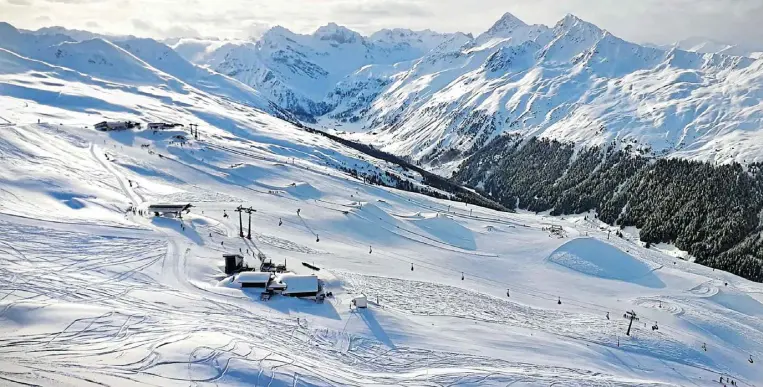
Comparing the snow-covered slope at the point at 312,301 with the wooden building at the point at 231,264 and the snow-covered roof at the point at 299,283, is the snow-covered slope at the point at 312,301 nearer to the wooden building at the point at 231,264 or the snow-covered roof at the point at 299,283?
the wooden building at the point at 231,264

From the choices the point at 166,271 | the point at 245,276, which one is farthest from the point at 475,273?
the point at 166,271

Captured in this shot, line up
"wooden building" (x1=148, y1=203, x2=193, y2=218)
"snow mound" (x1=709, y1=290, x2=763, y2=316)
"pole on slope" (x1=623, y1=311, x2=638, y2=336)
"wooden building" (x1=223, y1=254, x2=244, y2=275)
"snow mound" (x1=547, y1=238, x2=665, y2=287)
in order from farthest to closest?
"snow mound" (x1=547, y1=238, x2=665, y2=287) → "snow mound" (x1=709, y1=290, x2=763, y2=316) → "wooden building" (x1=148, y1=203, x2=193, y2=218) → "pole on slope" (x1=623, y1=311, x2=638, y2=336) → "wooden building" (x1=223, y1=254, x2=244, y2=275)

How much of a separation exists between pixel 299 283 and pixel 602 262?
5080 centimetres

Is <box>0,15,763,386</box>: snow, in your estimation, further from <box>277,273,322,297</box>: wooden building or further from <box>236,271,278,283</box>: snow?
<box>236,271,278,283</box>: snow

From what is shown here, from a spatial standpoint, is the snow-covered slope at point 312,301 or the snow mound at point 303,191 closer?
the snow-covered slope at point 312,301

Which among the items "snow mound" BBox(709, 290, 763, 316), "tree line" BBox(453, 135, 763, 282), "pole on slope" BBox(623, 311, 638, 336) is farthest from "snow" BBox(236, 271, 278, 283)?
"tree line" BBox(453, 135, 763, 282)

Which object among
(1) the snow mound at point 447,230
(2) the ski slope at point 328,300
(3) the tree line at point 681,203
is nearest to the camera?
(2) the ski slope at point 328,300

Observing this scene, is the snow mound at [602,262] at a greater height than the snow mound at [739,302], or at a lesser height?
greater

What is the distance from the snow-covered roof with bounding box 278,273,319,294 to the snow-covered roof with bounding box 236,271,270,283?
137 cm

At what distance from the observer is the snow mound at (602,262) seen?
244ft

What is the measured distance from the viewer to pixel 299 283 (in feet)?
155

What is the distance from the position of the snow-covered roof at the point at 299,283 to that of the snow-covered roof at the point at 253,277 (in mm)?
1370

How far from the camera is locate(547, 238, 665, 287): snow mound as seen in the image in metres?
74.4

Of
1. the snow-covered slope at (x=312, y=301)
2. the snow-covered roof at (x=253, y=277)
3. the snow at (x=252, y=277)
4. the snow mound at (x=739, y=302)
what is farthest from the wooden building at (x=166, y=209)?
the snow mound at (x=739, y=302)
